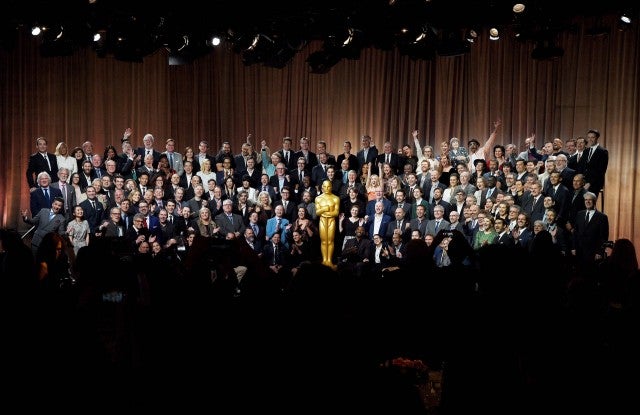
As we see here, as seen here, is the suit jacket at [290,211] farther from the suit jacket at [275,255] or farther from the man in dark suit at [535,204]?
the man in dark suit at [535,204]

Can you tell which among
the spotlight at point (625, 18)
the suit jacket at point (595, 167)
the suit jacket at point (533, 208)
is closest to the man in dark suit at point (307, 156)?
the suit jacket at point (533, 208)

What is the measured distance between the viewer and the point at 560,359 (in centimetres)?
261

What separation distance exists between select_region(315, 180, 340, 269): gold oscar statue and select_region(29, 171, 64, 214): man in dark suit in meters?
4.03

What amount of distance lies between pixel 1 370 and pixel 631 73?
512 inches

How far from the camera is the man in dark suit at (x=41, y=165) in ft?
40.3

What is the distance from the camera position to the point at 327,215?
39.2ft

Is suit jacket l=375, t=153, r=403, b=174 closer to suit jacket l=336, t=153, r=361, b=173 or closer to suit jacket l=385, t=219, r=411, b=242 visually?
suit jacket l=336, t=153, r=361, b=173

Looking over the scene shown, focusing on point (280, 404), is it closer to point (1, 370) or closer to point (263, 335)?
point (263, 335)

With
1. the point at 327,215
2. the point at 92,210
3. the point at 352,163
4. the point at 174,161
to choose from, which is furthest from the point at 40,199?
the point at 352,163

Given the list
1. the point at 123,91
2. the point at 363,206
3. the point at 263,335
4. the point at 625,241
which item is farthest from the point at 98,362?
the point at 123,91

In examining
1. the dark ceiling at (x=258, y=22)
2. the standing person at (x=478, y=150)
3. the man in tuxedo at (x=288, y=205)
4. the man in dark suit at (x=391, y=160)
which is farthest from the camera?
the standing person at (x=478, y=150)

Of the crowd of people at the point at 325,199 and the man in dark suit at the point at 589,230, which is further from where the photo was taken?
the crowd of people at the point at 325,199

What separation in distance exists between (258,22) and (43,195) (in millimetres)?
4241

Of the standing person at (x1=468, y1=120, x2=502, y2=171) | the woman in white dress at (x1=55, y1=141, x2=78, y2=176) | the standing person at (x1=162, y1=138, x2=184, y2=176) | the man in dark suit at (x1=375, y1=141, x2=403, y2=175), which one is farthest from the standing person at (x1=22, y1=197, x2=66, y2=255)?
the standing person at (x1=468, y1=120, x2=502, y2=171)
